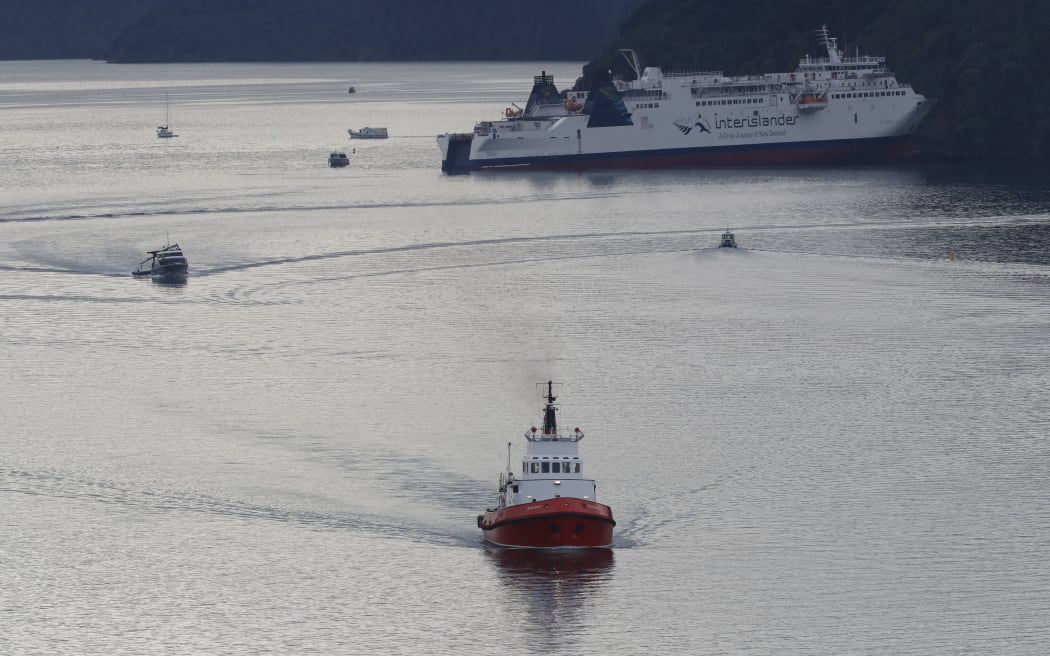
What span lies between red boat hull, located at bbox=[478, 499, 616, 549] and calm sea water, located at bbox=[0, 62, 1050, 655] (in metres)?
0.74

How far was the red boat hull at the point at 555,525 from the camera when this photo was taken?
60938mm

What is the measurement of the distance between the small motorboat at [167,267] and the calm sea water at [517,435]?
7.61 ft

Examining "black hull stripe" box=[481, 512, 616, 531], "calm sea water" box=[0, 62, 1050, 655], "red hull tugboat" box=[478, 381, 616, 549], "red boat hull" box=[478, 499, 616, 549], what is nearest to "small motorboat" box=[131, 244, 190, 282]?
"calm sea water" box=[0, 62, 1050, 655]

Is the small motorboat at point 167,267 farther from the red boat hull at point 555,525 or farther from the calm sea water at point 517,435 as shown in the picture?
the red boat hull at point 555,525

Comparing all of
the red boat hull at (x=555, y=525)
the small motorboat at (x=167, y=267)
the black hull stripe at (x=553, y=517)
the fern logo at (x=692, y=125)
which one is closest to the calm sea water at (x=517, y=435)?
the red boat hull at (x=555, y=525)

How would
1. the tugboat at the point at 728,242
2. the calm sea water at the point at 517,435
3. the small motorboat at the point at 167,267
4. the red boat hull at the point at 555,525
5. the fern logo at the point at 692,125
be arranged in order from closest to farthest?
the calm sea water at the point at 517,435 < the red boat hull at the point at 555,525 < the small motorboat at the point at 167,267 < the tugboat at the point at 728,242 < the fern logo at the point at 692,125

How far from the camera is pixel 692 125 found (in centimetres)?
19925

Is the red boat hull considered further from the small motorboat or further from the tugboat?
the tugboat

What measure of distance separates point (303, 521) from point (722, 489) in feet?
56.0

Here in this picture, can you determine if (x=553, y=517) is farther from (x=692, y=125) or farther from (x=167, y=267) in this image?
(x=692, y=125)

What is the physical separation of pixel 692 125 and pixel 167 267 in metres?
95.0

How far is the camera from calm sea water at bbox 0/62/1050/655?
5691 cm

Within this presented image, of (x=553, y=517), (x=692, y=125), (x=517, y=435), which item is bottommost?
(x=553, y=517)

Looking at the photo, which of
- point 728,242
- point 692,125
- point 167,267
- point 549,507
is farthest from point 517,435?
point 692,125
